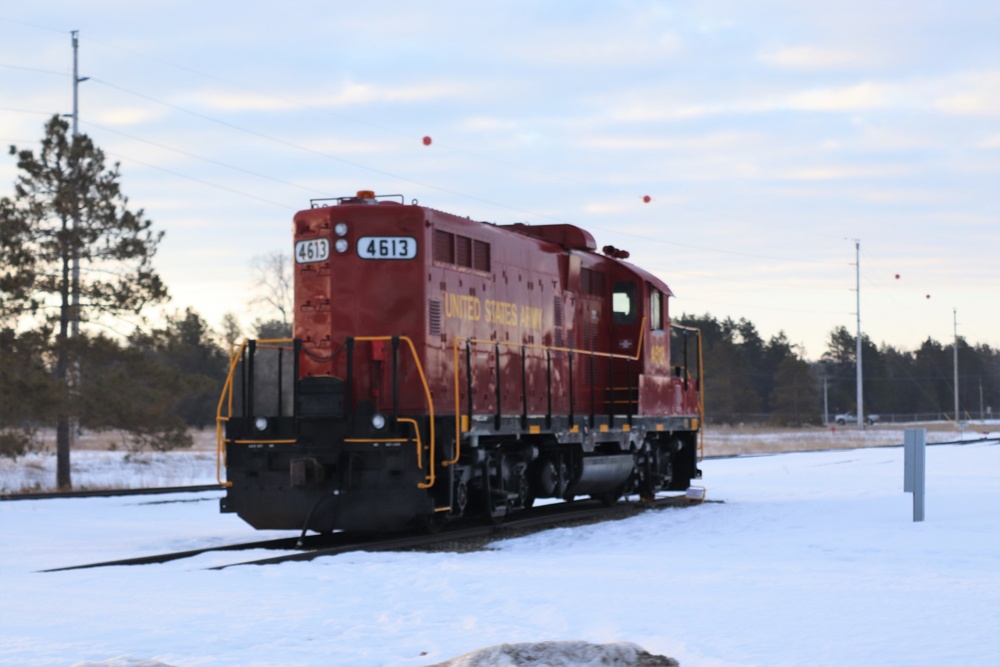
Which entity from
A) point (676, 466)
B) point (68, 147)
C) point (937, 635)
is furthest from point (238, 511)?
point (68, 147)

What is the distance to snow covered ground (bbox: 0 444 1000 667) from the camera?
302 inches

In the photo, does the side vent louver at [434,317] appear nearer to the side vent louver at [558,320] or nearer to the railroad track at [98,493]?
the side vent louver at [558,320]

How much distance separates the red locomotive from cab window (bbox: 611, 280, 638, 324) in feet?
5.64

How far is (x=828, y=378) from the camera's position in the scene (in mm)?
144500

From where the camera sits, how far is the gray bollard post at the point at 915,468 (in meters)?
16.3

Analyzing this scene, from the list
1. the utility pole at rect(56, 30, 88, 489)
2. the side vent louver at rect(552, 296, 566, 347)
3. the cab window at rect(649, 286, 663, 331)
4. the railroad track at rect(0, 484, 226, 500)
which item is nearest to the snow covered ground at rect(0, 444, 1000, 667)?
the side vent louver at rect(552, 296, 566, 347)

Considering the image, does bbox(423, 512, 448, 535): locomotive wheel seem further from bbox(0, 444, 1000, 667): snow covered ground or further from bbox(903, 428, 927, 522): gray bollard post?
bbox(903, 428, 927, 522): gray bollard post

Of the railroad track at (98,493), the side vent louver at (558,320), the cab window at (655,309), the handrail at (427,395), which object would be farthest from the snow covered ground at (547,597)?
the railroad track at (98,493)

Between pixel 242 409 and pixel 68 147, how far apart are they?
13660mm

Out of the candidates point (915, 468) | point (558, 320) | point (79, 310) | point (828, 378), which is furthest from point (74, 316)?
point (828, 378)

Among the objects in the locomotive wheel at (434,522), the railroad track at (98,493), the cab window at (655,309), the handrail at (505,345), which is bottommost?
the railroad track at (98,493)

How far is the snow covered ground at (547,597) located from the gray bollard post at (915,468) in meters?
0.33

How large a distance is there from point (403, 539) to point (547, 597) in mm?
4828

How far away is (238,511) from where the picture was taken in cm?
1426
